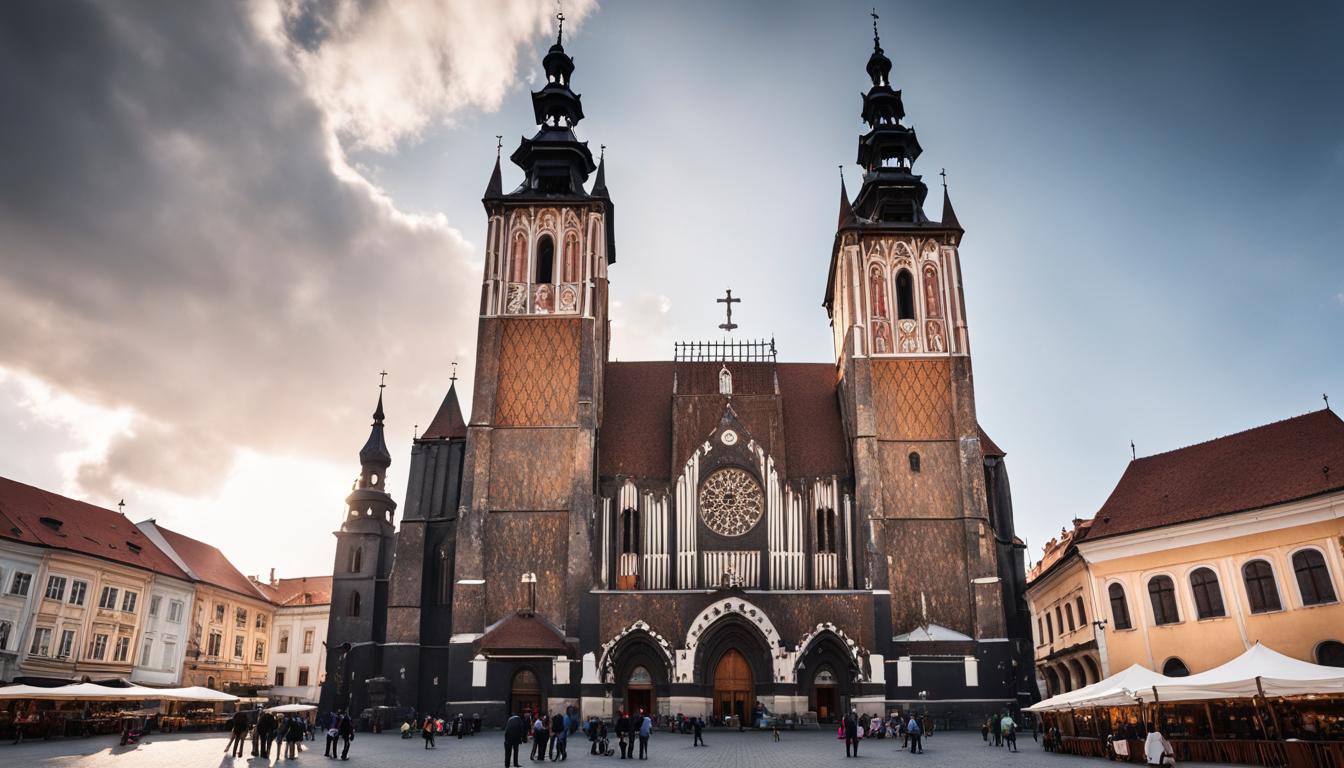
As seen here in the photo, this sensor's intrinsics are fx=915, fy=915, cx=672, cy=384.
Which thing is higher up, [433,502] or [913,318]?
[913,318]

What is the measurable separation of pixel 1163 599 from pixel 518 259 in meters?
28.7

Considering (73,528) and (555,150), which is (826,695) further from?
(73,528)

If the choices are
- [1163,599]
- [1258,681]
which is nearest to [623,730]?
[1258,681]

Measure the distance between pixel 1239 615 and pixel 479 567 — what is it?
1009 inches

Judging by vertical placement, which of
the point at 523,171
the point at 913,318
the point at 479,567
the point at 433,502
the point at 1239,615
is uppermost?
the point at 523,171

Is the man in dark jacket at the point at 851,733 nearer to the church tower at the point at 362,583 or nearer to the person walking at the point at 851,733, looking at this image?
the person walking at the point at 851,733

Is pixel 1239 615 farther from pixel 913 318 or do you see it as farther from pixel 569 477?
pixel 569 477

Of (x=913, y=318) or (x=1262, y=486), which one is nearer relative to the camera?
(x=1262, y=486)

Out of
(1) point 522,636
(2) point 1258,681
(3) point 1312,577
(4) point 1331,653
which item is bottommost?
(2) point 1258,681

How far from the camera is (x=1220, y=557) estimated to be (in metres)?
26.5

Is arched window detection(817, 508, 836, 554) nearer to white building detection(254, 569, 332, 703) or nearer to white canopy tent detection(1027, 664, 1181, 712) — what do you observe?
white canopy tent detection(1027, 664, 1181, 712)

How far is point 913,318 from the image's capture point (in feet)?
136

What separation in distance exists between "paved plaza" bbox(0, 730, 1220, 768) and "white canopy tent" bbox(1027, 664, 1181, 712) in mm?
1350

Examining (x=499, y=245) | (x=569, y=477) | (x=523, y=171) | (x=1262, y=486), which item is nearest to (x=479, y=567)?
(x=569, y=477)
